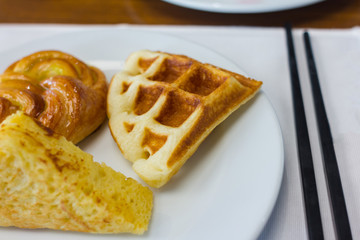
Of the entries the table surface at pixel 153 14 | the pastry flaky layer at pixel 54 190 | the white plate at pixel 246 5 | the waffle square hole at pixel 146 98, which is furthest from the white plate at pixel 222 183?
the table surface at pixel 153 14

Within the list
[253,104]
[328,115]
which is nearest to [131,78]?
[253,104]

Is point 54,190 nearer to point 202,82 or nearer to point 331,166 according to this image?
point 202,82

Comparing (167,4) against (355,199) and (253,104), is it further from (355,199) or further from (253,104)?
(355,199)

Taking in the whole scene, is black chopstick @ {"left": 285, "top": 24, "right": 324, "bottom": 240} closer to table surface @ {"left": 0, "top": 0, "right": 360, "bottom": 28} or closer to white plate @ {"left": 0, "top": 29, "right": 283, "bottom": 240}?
white plate @ {"left": 0, "top": 29, "right": 283, "bottom": 240}

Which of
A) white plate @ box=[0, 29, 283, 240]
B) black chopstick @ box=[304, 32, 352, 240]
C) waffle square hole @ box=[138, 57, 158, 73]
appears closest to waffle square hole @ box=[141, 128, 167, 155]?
white plate @ box=[0, 29, 283, 240]

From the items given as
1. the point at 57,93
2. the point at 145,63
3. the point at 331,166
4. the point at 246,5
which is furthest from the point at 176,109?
the point at 246,5
